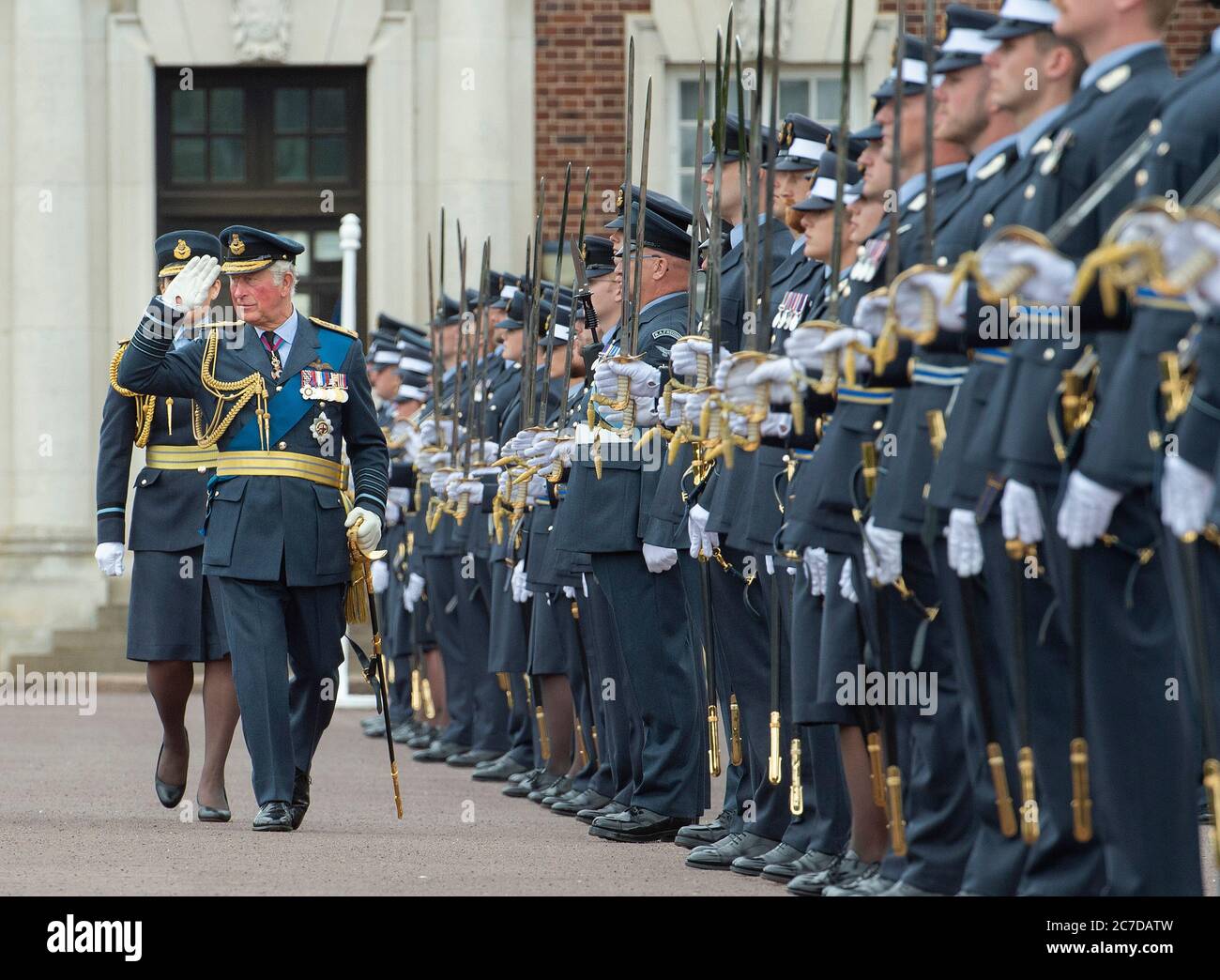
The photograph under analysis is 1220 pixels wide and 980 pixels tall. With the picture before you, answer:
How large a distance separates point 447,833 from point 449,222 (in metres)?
10.1

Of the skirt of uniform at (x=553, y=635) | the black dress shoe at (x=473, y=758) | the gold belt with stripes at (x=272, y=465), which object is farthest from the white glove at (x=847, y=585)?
the black dress shoe at (x=473, y=758)

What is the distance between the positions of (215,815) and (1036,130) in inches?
169

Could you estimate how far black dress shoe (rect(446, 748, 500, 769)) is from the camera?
12.2 m

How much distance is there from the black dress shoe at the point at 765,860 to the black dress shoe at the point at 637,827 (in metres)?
1.12

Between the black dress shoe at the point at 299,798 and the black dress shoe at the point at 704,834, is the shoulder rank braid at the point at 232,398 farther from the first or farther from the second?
the black dress shoe at the point at 704,834

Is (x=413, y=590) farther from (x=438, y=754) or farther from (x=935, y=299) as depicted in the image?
(x=935, y=299)

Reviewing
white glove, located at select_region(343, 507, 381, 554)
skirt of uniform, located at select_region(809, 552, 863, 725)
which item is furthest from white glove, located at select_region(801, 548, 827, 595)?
white glove, located at select_region(343, 507, 381, 554)

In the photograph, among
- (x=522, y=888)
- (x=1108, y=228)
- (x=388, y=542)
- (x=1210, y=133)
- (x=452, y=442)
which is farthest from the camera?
(x=388, y=542)

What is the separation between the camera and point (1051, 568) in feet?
17.5

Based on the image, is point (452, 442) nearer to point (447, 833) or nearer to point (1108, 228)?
point (447, 833)

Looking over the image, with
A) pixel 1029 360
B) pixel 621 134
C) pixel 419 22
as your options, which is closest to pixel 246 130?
pixel 419 22

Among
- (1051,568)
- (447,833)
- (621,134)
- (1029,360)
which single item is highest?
(621,134)

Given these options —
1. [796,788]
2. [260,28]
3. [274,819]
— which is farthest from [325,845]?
[260,28]

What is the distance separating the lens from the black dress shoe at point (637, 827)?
27.8ft
